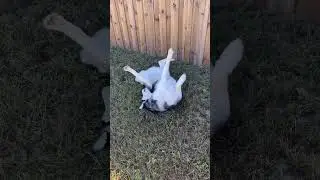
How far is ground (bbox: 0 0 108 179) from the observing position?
178cm

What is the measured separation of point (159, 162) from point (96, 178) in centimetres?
25

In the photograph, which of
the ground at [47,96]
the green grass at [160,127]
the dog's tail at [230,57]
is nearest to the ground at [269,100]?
the dog's tail at [230,57]

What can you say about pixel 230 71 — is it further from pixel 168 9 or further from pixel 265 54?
pixel 168 9

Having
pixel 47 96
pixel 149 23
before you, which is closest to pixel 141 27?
pixel 149 23

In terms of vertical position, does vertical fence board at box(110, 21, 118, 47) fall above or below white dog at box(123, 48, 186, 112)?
above

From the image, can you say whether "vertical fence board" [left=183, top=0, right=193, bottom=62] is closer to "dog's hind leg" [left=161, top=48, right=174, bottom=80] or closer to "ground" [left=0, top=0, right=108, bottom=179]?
"dog's hind leg" [left=161, top=48, right=174, bottom=80]

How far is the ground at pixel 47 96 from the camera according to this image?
178 cm

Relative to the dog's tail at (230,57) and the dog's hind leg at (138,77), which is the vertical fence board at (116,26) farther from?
the dog's tail at (230,57)

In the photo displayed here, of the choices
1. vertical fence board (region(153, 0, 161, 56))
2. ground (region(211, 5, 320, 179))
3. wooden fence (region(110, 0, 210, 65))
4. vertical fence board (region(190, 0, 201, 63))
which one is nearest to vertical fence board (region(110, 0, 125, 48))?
wooden fence (region(110, 0, 210, 65))

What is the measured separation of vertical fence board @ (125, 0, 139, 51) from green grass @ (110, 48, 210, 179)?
0.04 metres

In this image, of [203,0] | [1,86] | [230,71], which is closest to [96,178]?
[1,86]

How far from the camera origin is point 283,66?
5.75 feet

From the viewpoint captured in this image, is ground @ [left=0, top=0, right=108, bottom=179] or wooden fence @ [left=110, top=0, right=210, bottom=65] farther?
ground @ [left=0, top=0, right=108, bottom=179]

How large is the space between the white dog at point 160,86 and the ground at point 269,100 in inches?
9.1
